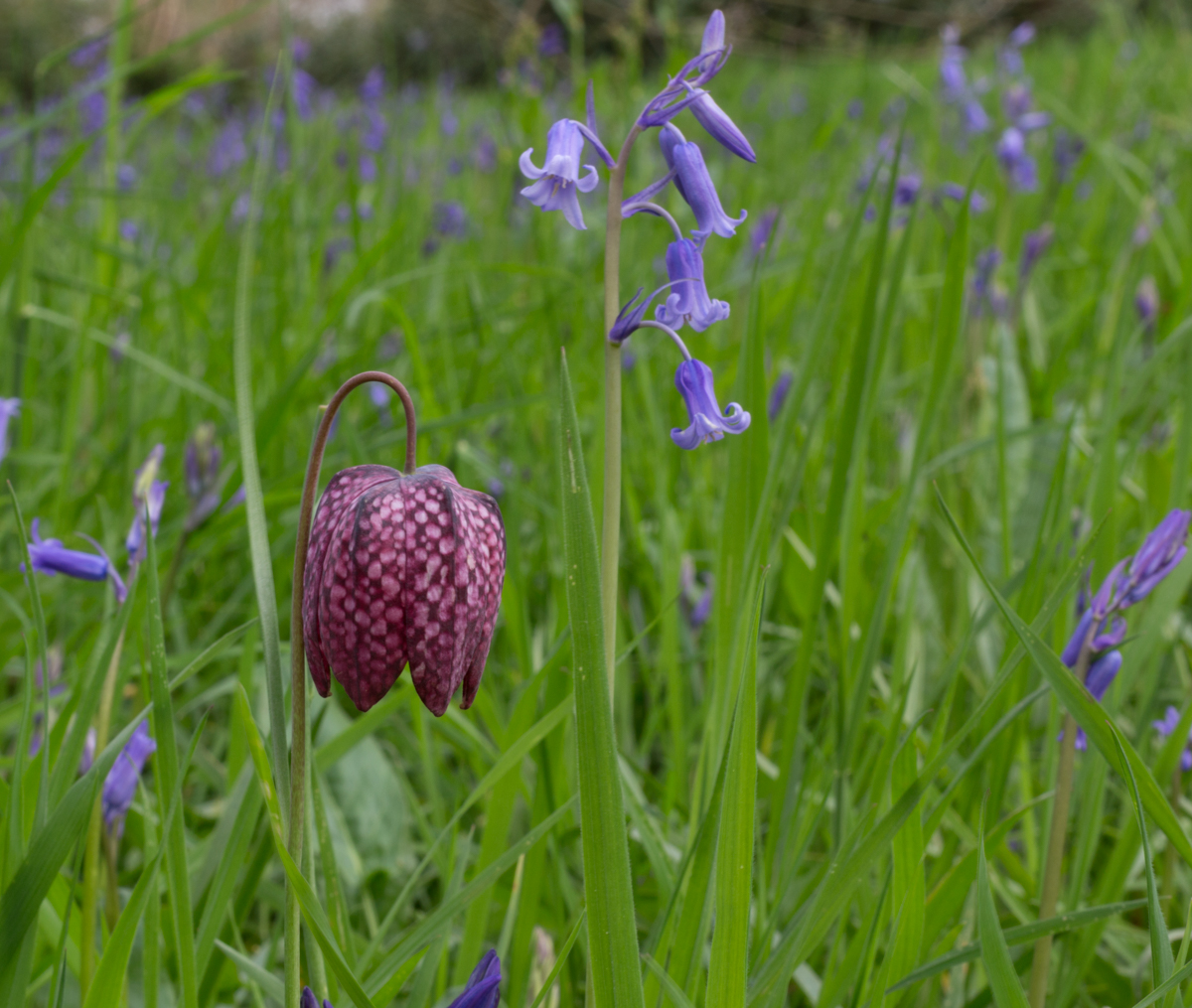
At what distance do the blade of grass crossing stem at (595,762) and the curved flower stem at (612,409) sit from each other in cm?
9

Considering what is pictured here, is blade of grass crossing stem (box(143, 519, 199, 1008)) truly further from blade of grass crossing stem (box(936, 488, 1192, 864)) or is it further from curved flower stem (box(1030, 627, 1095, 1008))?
curved flower stem (box(1030, 627, 1095, 1008))

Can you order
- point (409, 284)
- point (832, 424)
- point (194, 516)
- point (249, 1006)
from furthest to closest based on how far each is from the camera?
point (409, 284), point (832, 424), point (194, 516), point (249, 1006)

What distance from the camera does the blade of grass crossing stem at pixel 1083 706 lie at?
0.60 metres

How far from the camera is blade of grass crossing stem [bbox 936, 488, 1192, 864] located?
1.97 ft

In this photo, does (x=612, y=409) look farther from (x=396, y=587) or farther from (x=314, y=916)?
(x=314, y=916)

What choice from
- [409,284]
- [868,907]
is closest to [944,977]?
[868,907]

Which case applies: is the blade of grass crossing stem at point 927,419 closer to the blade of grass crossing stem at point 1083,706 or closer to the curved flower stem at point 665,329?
the blade of grass crossing stem at point 1083,706

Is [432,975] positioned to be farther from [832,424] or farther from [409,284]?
[409,284]

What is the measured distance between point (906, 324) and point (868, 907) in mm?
1724

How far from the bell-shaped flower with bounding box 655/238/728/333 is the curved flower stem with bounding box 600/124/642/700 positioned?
34mm

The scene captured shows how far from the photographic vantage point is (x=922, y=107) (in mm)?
4180

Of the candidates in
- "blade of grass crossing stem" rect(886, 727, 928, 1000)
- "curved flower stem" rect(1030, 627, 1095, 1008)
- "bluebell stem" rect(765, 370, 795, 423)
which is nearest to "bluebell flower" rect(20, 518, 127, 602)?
"blade of grass crossing stem" rect(886, 727, 928, 1000)

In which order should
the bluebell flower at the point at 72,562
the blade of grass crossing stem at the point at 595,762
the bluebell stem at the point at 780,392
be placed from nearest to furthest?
the blade of grass crossing stem at the point at 595,762, the bluebell flower at the point at 72,562, the bluebell stem at the point at 780,392

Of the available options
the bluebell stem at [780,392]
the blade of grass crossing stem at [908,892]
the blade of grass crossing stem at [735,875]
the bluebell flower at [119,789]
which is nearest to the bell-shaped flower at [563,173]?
the blade of grass crossing stem at [735,875]
